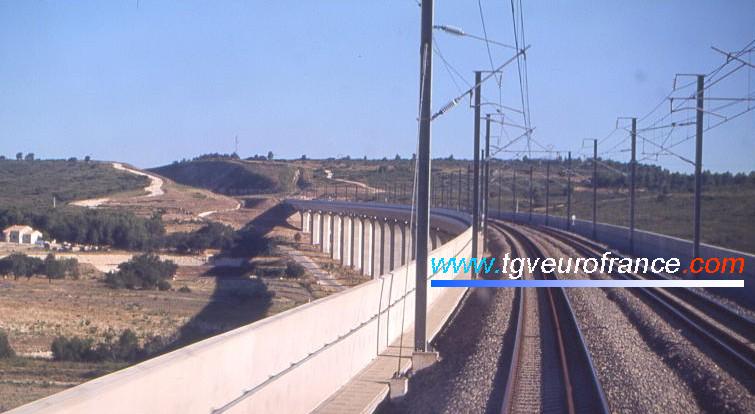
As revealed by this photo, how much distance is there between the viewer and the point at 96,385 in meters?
6.09

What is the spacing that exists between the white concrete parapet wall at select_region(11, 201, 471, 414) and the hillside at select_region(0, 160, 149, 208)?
21.7 metres

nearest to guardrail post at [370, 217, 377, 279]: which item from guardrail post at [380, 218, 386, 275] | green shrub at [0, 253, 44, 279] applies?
guardrail post at [380, 218, 386, 275]

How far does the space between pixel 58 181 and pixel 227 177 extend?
51.9 meters

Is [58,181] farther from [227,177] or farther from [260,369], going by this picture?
[227,177]

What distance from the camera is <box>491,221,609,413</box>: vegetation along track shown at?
43.2ft

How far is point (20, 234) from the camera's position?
93.5ft

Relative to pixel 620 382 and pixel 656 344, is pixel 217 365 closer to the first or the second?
pixel 620 382

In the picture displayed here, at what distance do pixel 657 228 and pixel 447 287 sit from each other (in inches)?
1944

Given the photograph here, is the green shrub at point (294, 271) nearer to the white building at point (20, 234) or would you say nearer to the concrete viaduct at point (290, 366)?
the white building at point (20, 234)

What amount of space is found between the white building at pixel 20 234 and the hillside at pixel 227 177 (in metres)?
66.4

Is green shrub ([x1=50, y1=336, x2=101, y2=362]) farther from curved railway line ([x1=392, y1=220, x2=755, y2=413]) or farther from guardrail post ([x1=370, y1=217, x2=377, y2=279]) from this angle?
guardrail post ([x1=370, y1=217, x2=377, y2=279])

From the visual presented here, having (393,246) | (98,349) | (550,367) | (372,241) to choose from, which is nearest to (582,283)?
(550,367)

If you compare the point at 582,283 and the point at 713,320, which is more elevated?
the point at 582,283

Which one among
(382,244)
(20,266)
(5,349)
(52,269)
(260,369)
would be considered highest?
(260,369)
